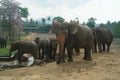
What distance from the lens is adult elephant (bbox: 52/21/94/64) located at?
14.6 m

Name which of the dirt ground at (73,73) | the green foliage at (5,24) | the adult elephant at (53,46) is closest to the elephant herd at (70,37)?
the dirt ground at (73,73)

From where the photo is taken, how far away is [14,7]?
42.0 metres

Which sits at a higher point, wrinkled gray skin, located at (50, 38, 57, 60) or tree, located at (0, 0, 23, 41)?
tree, located at (0, 0, 23, 41)

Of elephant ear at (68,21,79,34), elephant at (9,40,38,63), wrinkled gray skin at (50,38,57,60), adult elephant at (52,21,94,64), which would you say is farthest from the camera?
wrinkled gray skin at (50,38,57,60)

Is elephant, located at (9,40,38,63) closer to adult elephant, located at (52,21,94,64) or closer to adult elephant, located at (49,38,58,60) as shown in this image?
adult elephant, located at (49,38,58,60)

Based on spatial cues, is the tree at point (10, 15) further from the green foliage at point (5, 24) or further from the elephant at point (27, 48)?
the elephant at point (27, 48)

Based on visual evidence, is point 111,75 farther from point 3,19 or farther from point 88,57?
point 3,19

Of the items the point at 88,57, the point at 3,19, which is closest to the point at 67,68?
the point at 88,57

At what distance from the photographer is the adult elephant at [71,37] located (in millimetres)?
14594

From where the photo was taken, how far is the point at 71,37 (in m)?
15.4

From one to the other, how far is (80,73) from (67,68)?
1.31 metres

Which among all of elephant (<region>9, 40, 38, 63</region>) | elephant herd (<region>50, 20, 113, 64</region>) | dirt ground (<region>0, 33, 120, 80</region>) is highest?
elephant herd (<region>50, 20, 113, 64</region>)

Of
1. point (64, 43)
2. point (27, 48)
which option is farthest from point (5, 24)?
point (64, 43)

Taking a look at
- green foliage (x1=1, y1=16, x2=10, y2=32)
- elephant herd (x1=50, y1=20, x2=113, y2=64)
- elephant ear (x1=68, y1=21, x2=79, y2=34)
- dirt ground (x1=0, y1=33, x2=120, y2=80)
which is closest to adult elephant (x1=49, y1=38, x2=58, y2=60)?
elephant herd (x1=50, y1=20, x2=113, y2=64)
